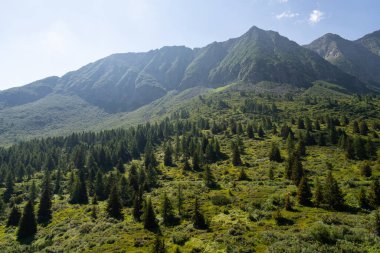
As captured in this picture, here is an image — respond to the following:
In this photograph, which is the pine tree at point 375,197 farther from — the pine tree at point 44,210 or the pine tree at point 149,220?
the pine tree at point 44,210

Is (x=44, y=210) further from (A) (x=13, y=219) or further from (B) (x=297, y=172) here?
(B) (x=297, y=172)

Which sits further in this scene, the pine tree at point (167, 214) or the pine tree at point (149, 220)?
the pine tree at point (167, 214)

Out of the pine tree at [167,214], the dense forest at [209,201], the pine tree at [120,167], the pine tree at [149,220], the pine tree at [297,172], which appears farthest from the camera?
the pine tree at [120,167]

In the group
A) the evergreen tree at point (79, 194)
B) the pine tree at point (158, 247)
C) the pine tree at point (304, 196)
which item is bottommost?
the evergreen tree at point (79, 194)

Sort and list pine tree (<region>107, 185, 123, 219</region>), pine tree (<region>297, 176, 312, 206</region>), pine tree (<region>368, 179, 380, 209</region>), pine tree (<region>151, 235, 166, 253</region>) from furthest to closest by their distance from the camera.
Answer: pine tree (<region>107, 185, 123, 219</region>), pine tree (<region>297, 176, 312, 206</region>), pine tree (<region>368, 179, 380, 209</region>), pine tree (<region>151, 235, 166, 253</region>)

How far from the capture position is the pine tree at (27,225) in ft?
234

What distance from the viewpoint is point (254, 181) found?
9081 centimetres

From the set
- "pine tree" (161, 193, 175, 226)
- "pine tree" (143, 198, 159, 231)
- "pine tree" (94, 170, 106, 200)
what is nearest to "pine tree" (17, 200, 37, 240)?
"pine tree" (94, 170, 106, 200)

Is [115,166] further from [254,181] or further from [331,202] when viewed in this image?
[331,202]

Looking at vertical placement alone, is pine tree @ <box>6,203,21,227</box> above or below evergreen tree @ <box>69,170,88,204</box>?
below

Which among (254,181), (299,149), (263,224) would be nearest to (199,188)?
(254,181)

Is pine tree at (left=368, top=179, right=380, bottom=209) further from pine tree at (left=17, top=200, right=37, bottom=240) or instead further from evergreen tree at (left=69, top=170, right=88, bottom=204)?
evergreen tree at (left=69, top=170, right=88, bottom=204)

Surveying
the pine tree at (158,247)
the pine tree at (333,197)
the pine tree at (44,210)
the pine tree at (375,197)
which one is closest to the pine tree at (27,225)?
the pine tree at (44,210)

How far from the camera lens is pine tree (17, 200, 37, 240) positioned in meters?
71.2
